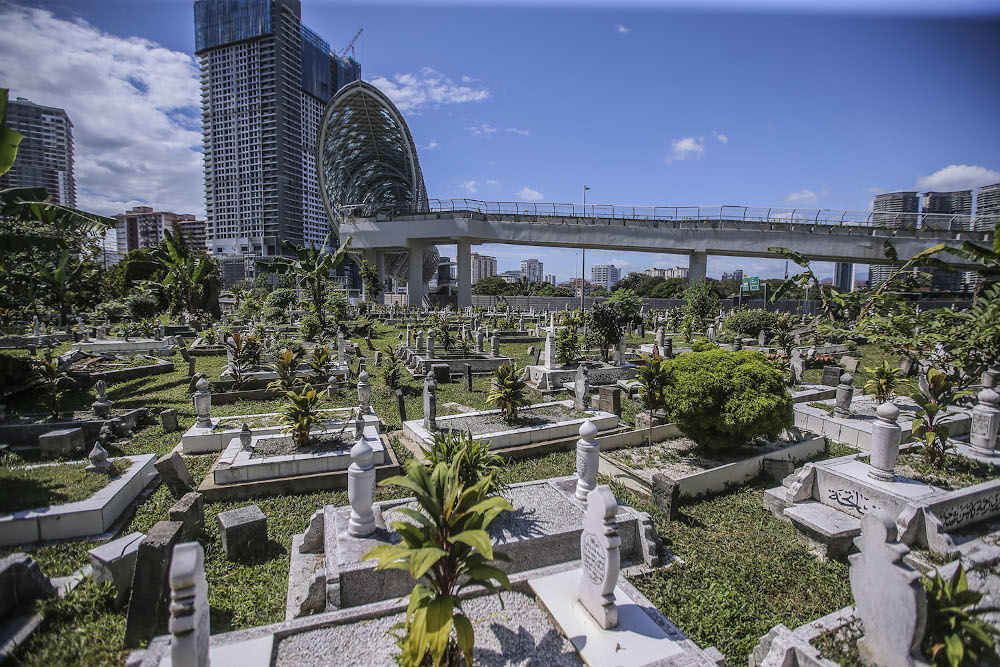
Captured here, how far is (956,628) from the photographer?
2.93 meters

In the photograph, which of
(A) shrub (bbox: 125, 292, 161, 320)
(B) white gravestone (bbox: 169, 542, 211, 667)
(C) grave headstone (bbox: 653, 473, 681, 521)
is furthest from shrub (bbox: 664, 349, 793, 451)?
(A) shrub (bbox: 125, 292, 161, 320)

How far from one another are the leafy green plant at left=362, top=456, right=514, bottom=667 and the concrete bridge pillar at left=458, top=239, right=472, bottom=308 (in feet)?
122

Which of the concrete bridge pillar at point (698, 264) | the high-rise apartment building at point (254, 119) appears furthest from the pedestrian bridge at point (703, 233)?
the high-rise apartment building at point (254, 119)

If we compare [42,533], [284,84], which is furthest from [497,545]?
[284,84]

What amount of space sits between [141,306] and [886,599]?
100 ft

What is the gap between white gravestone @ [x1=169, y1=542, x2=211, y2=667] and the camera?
2393 millimetres

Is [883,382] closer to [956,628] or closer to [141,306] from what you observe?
[956,628]

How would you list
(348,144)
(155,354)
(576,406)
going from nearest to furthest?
(576,406), (155,354), (348,144)

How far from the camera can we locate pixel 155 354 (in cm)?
1647

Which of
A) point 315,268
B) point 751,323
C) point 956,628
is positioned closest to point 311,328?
point 315,268

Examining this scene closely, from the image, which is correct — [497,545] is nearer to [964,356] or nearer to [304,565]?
[304,565]

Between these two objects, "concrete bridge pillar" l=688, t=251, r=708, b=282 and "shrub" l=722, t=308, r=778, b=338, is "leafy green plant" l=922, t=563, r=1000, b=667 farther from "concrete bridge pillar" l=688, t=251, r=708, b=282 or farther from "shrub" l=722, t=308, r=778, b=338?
"concrete bridge pillar" l=688, t=251, r=708, b=282

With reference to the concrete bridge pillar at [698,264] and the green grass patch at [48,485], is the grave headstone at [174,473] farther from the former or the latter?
the concrete bridge pillar at [698,264]

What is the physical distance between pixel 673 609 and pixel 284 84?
115m
